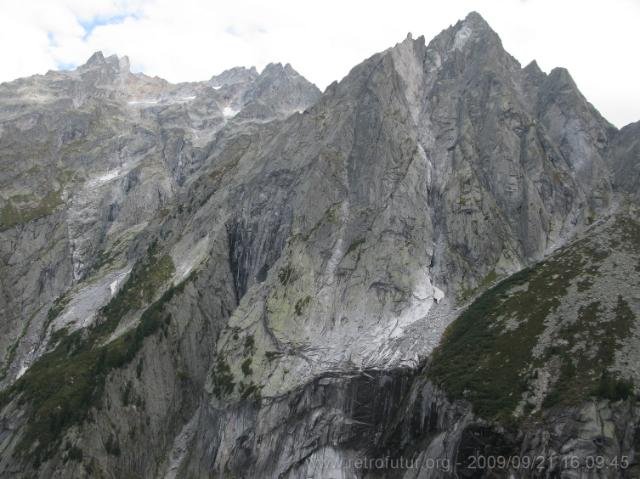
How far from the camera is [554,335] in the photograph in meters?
56.5

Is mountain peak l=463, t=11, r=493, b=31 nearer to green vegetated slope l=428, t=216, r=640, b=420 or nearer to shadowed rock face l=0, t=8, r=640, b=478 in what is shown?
shadowed rock face l=0, t=8, r=640, b=478

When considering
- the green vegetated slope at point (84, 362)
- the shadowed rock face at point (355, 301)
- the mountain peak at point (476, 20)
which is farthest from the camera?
the mountain peak at point (476, 20)

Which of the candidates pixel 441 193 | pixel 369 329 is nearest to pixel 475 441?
pixel 369 329

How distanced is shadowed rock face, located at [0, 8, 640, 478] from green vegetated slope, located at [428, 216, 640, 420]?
322 mm

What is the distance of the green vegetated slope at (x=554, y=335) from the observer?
49500 millimetres

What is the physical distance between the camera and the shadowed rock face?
5872cm

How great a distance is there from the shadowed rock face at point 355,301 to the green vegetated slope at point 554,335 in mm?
322

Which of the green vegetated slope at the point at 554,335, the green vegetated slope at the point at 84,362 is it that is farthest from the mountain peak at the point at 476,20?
the green vegetated slope at the point at 84,362

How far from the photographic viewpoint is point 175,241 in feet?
411

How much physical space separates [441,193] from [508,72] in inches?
1904

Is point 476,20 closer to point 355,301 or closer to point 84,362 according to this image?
point 355,301

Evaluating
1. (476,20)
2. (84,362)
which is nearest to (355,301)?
(84,362)

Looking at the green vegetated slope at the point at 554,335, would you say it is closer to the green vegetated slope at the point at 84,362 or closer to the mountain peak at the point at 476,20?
the green vegetated slope at the point at 84,362

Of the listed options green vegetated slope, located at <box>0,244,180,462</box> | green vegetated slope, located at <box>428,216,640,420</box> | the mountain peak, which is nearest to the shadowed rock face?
green vegetated slope, located at <box>428,216,640,420</box>
